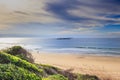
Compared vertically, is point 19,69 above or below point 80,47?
above

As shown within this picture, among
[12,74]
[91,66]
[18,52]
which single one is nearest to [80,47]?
[91,66]

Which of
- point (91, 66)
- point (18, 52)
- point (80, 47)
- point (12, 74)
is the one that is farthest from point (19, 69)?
point (80, 47)

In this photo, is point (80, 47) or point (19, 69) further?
point (80, 47)

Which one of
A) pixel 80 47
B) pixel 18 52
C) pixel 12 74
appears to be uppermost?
pixel 18 52

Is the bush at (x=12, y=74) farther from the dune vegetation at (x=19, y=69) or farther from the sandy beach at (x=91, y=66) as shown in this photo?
the sandy beach at (x=91, y=66)

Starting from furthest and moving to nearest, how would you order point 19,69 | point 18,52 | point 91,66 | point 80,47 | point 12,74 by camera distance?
point 80,47
point 91,66
point 18,52
point 19,69
point 12,74

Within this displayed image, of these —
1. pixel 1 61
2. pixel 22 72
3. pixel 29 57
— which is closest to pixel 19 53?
pixel 29 57

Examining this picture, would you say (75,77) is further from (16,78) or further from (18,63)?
(16,78)

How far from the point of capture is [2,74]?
10.5 ft

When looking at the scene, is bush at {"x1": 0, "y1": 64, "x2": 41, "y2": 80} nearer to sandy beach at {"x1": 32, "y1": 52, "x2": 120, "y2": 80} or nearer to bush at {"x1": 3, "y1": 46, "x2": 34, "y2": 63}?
bush at {"x1": 3, "y1": 46, "x2": 34, "y2": 63}

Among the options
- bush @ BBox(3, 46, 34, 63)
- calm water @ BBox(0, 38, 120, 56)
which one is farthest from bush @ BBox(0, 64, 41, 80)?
calm water @ BBox(0, 38, 120, 56)

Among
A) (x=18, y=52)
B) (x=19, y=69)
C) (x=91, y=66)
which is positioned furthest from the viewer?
(x=91, y=66)

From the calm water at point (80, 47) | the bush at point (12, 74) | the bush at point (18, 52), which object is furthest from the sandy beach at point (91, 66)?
the calm water at point (80, 47)

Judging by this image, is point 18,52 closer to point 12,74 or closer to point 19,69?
point 19,69
